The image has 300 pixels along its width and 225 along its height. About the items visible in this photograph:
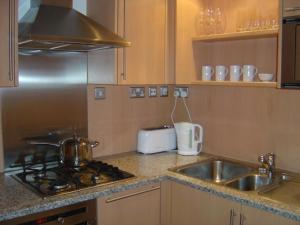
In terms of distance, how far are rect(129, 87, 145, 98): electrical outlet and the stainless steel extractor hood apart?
742 millimetres

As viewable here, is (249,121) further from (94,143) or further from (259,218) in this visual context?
(94,143)

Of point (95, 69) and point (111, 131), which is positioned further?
point (111, 131)

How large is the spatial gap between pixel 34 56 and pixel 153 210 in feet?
4.01

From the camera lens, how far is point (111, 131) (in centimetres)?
265

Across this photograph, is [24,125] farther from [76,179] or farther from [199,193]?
[199,193]

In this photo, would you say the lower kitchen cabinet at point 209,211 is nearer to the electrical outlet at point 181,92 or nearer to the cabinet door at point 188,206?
the cabinet door at point 188,206

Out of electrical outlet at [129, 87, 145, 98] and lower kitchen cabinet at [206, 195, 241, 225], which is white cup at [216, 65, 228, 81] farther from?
lower kitchen cabinet at [206, 195, 241, 225]

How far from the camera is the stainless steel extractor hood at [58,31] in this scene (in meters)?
1.78

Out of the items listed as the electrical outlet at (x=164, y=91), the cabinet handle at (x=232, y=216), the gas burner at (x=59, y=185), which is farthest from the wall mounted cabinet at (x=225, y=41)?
the gas burner at (x=59, y=185)

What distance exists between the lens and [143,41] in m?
2.36

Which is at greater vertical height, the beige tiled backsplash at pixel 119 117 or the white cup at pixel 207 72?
the white cup at pixel 207 72

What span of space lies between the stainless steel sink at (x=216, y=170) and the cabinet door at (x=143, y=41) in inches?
25.7

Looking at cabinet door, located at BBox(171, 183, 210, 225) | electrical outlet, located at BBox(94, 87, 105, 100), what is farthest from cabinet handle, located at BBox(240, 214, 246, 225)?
electrical outlet, located at BBox(94, 87, 105, 100)

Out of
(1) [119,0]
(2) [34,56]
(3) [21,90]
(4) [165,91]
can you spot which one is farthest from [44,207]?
(4) [165,91]
